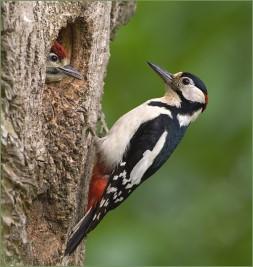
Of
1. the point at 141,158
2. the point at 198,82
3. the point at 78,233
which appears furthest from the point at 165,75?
the point at 78,233

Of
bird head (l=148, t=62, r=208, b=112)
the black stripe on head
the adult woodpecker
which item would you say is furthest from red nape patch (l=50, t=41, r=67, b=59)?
the black stripe on head

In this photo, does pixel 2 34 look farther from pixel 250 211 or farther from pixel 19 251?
pixel 250 211

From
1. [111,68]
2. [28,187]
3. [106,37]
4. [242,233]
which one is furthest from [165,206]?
[28,187]

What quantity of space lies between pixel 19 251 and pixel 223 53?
2939 millimetres

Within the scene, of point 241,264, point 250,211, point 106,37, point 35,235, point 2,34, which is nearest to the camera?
point 2,34

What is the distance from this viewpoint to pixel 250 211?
7.89m

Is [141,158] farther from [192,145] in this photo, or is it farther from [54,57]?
[192,145]

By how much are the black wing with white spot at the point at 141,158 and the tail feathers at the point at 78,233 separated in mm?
88

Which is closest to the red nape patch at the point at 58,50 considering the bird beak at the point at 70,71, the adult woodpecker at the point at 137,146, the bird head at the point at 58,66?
the bird head at the point at 58,66

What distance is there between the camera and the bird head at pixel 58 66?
6.17 m

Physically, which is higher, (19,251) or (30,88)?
→ (30,88)

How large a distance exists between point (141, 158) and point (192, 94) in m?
0.82

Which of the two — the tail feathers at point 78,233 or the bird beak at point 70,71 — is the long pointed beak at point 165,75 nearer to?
the bird beak at point 70,71

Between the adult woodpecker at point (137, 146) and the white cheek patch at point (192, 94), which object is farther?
the white cheek patch at point (192, 94)
